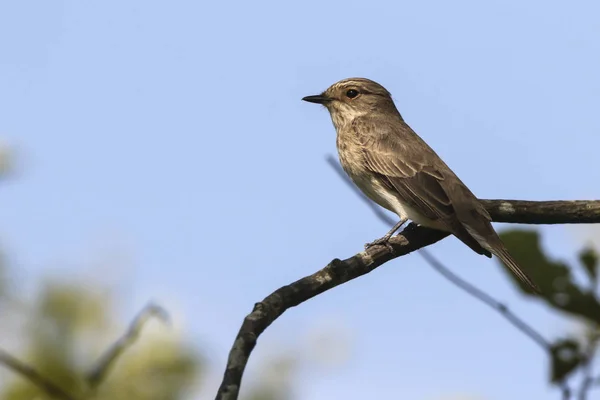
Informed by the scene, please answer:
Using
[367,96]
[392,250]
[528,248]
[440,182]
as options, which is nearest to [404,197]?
[440,182]

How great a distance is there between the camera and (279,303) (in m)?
4.38

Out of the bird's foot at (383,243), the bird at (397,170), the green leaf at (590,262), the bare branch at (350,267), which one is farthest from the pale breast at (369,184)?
the green leaf at (590,262)

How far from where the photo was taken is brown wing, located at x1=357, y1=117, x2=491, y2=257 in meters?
7.30

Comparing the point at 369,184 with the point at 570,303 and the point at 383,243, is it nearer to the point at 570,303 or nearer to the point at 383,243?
the point at 383,243

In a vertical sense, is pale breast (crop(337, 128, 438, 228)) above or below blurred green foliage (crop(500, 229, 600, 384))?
above

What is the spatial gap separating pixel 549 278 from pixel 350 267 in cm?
289

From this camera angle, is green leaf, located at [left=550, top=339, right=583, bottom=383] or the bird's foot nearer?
green leaf, located at [left=550, top=339, right=583, bottom=383]

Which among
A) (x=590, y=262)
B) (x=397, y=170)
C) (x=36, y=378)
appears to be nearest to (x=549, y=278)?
(x=590, y=262)

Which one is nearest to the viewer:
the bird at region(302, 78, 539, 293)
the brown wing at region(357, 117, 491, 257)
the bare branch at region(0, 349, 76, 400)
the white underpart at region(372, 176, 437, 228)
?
the bare branch at region(0, 349, 76, 400)

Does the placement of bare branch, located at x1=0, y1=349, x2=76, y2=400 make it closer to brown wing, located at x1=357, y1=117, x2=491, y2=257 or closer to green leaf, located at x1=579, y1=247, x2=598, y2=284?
green leaf, located at x1=579, y1=247, x2=598, y2=284

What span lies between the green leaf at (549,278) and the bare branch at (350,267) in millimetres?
176

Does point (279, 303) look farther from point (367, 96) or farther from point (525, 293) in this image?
point (367, 96)

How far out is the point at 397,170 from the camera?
8.18 metres

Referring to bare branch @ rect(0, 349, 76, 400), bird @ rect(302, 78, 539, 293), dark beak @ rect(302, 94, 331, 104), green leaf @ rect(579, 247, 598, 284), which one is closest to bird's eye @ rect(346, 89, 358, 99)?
bird @ rect(302, 78, 539, 293)
